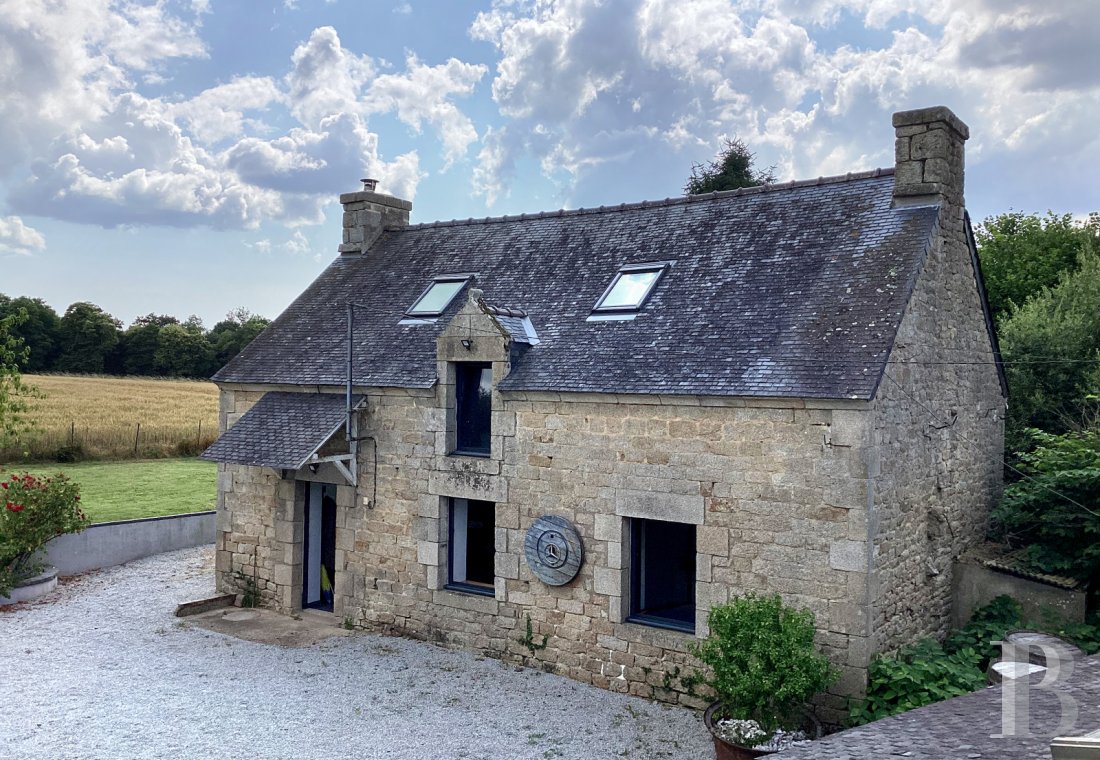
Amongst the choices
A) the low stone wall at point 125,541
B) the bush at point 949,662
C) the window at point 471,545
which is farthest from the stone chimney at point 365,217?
the bush at point 949,662

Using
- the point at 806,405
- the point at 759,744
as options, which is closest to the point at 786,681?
the point at 759,744

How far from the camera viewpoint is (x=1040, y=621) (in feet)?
35.1

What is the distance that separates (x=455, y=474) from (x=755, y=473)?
431 centimetres

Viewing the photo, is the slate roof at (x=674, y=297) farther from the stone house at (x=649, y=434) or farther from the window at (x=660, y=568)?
the window at (x=660, y=568)

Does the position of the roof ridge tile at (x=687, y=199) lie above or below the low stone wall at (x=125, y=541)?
above

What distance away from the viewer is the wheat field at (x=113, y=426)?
2678 centimetres

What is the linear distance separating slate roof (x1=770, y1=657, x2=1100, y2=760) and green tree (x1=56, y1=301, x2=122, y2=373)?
64218 millimetres

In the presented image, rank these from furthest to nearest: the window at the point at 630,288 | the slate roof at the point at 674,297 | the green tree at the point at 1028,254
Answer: the green tree at the point at 1028,254 < the window at the point at 630,288 < the slate roof at the point at 674,297

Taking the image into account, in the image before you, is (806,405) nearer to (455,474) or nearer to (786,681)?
(786,681)

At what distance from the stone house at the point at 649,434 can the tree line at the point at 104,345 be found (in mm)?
54077

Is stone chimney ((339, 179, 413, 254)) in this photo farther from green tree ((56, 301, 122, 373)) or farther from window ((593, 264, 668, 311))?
green tree ((56, 301, 122, 373))

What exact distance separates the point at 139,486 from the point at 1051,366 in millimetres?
22179

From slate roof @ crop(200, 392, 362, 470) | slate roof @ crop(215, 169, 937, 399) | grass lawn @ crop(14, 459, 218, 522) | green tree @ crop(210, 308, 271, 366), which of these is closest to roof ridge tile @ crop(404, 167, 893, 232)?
slate roof @ crop(215, 169, 937, 399)

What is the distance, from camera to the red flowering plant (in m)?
14.3
